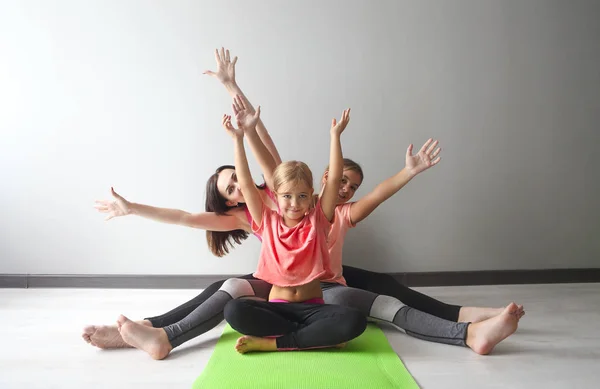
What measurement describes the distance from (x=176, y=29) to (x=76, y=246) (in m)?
1.40

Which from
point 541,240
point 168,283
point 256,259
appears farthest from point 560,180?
point 168,283

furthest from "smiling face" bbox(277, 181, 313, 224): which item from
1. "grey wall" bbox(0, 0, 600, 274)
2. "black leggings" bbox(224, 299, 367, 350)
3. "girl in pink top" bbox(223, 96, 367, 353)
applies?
"grey wall" bbox(0, 0, 600, 274)

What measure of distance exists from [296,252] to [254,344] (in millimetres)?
375

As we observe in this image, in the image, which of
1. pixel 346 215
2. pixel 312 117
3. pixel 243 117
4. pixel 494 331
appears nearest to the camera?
Answer: pixel 494 331

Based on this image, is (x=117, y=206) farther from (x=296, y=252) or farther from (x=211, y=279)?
(x=211, y=279)

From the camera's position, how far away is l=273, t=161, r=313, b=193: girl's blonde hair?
214 cm

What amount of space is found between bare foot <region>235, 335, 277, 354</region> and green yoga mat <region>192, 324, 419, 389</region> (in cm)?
2

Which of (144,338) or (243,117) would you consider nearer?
(144,338)

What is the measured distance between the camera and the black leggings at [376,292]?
229 centimetres

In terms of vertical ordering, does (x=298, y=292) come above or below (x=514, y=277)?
above

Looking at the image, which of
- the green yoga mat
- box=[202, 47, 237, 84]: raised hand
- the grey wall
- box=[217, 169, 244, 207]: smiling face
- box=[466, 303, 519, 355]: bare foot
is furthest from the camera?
the grey wall

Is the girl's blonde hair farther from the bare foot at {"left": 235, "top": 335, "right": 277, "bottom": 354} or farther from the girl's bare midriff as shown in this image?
the bare foot at {"left": 235, "top": 335, "right": 277, "bottom": 354}

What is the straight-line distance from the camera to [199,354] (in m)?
2.13

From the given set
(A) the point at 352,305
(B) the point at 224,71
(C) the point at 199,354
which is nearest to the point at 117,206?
(C) the point at 199,354
